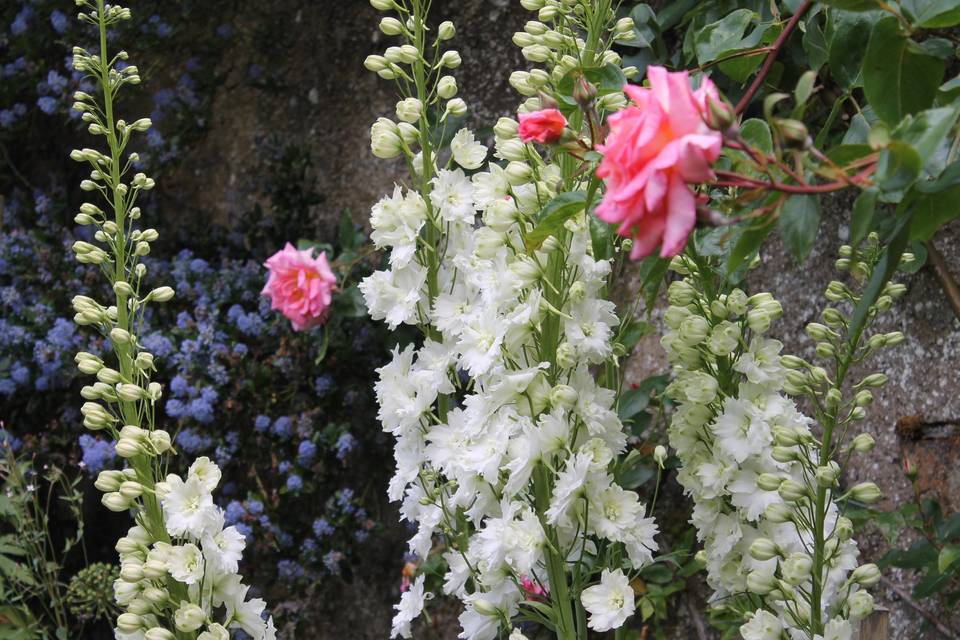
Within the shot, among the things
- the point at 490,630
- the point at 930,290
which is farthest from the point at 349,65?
the point at 490,630

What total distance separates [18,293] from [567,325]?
1732mm

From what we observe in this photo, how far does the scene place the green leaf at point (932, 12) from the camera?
72 centimetres

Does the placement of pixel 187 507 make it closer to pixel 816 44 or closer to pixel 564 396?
pixel 564 396

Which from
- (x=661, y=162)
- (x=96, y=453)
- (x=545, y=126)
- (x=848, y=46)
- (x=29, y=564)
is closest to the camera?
(x=661, y=162)

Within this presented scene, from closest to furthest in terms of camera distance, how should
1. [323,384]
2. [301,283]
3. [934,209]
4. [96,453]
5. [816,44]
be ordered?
1. [934,209]
2. [816,44]
3. [301,283]
4. [96,453]
5. [323,384]

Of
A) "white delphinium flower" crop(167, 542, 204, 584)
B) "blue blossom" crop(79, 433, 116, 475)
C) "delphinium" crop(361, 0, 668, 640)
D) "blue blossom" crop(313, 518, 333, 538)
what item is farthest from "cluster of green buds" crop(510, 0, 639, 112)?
"blue blossom" crop(79, 433, 116, 475)

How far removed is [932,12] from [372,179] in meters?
1.70

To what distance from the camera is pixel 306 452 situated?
203 cm

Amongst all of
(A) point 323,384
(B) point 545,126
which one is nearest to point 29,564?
(A) point 323,384

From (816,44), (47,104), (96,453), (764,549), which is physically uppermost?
(816,44)

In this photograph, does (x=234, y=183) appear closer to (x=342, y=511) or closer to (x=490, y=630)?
(x=342, y=511)

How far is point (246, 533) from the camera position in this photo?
6.55 feet

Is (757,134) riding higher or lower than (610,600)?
higher

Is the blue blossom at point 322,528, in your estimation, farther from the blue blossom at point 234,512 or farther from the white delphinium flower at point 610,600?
the white delphinium flower at point 610,600
